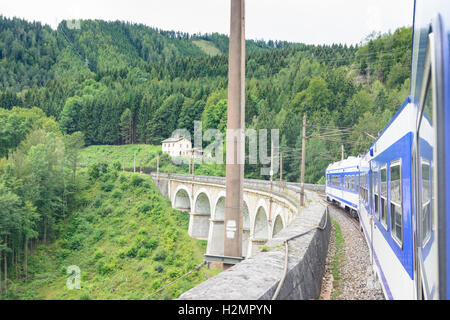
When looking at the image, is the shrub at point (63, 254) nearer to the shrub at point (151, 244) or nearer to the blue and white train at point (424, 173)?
the shrub at point (151, 244)

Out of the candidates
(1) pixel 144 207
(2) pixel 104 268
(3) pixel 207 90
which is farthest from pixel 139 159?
(2) pixel 104 268

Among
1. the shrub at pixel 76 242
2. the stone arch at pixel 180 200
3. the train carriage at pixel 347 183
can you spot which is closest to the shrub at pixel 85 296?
the shrub at pixel 76 242

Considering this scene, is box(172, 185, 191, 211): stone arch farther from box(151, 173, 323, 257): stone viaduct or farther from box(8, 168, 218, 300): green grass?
box(8, 168, 218, 300): green grass

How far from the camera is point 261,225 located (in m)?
32.9

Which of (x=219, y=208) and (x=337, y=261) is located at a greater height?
(x=337, y=261)

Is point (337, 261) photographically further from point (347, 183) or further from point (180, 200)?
point (180, 200)

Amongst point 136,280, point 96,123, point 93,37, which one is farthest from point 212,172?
point 93,37

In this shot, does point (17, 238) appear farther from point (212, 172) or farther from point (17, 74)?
point (17, 74)

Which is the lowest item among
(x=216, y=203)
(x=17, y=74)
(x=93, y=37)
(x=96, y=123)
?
(x=216, y=203)

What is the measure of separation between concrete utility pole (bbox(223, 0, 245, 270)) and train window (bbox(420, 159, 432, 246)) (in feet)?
13.7

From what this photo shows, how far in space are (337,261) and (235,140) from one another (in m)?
4.86
